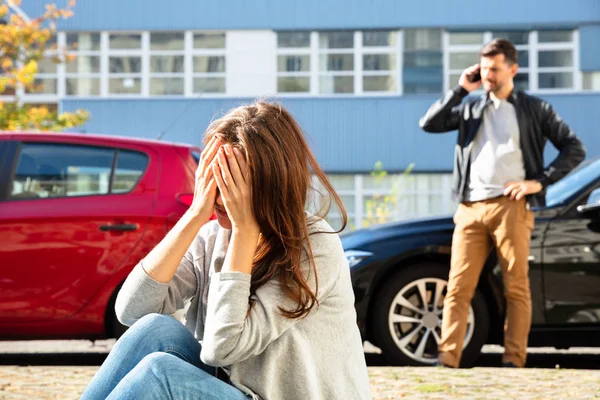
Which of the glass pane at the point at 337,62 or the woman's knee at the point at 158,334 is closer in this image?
the woman's knee at the point at 158,334

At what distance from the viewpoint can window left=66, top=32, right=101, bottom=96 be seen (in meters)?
29.6

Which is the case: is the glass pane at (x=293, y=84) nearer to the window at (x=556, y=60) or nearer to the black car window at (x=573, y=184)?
the window at (x=556, y=60)

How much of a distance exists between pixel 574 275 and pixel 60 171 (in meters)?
3.37

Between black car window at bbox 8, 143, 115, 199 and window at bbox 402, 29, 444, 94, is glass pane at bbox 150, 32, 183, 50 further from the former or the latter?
black car window at bbox 8, 143, 115, 199

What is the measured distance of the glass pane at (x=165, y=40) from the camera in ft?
97.3

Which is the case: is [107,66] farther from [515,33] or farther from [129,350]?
[129,350]

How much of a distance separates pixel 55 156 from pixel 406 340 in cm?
262

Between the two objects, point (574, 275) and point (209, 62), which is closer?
point (574, 275)

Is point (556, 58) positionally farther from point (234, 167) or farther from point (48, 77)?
point (234, 167)

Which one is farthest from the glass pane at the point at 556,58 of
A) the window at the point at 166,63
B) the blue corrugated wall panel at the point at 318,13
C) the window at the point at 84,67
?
the window at the point at 84,67

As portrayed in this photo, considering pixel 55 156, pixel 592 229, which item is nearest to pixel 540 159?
pixel 592 229

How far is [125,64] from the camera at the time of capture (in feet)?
97.8

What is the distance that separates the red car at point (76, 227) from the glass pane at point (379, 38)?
2195cm

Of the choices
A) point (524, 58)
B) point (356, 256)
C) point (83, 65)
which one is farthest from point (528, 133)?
point (83, 65)
